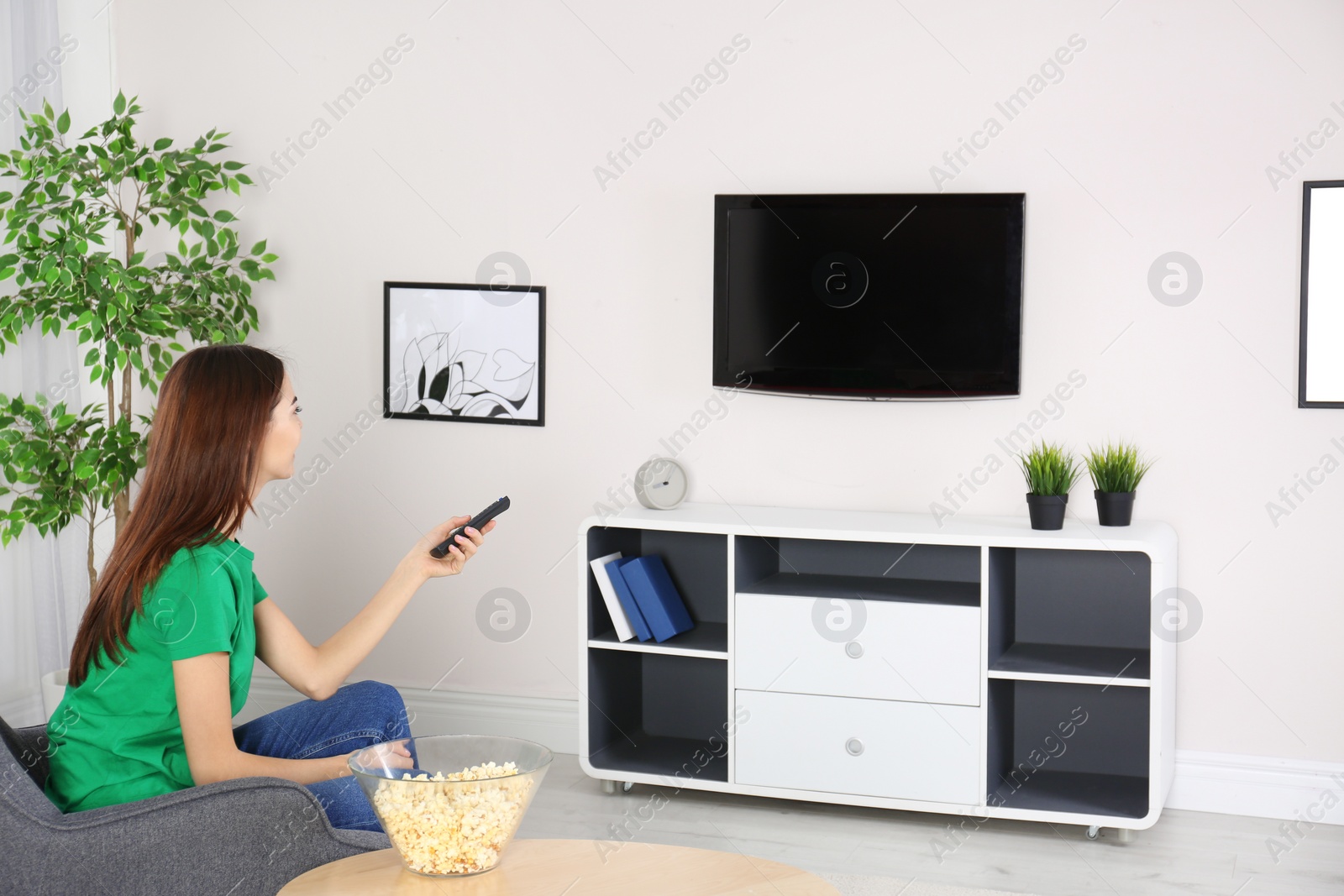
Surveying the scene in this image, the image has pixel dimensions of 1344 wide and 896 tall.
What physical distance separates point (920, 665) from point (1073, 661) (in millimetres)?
381

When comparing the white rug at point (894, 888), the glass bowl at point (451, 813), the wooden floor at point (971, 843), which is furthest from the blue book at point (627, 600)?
the glass bowl at point (451, 813)

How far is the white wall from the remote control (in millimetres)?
1284

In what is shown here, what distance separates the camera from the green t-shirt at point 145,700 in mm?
1691

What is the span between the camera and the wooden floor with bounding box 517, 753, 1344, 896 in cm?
257

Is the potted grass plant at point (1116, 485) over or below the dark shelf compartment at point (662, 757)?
over

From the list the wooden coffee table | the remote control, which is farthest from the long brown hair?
the wooden coffee table

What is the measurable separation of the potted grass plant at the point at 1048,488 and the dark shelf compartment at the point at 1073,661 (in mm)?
324

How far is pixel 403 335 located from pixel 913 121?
1.58 meters

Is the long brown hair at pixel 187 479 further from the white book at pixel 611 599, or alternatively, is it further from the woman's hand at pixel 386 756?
the white book at pixel 611 599

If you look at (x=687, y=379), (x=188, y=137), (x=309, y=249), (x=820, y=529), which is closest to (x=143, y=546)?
(x=820, y=529)

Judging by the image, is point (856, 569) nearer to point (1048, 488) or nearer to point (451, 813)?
point (1048, 488)

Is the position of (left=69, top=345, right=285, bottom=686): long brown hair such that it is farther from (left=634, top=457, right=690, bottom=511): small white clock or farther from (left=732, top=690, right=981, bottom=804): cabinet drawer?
(left=732, top=690, right=981, bottom=804): cabinet drawer

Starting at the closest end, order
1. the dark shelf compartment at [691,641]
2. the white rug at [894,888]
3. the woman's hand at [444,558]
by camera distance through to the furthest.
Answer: the woman's hand at [444,558]
the white rug at [894,888]
the dark shelf compartment at [691,641]

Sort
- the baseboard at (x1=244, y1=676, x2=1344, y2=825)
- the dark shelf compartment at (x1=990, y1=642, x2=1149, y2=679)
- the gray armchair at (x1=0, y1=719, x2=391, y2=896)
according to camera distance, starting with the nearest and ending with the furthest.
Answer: the gray armchair at (x1=0, y1=719, x2=391, y2=896), the dark shelf compartment at (x1=990, y1=642, x2=1149, y2=679), the baseboard at (x1=244, y1=676, x2=1344, y2=825)
